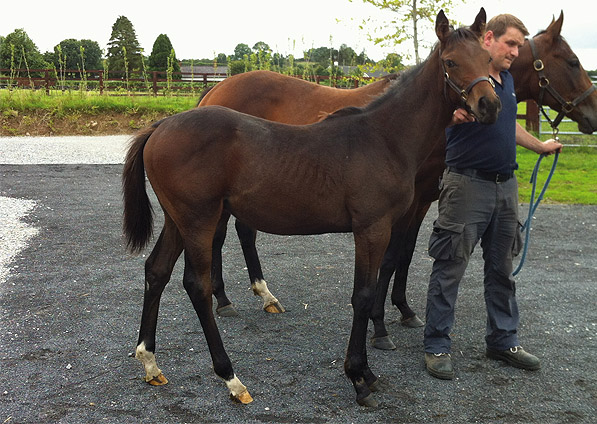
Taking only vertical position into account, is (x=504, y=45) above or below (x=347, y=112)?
above

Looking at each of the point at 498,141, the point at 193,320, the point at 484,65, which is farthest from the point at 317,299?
the point at 484,65

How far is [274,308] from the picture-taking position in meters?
4.70

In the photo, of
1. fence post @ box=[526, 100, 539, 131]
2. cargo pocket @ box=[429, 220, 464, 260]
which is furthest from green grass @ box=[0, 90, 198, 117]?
cargo pocket @ box=[429, 220, 464, 260]

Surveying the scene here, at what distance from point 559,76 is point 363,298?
7.87 feet

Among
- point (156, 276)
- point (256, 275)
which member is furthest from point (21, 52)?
point (156, 276)

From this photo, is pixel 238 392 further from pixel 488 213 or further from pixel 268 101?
pixel 268 101

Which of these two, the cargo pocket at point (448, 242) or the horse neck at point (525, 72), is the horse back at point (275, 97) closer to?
the horse neck at point (525, 72)

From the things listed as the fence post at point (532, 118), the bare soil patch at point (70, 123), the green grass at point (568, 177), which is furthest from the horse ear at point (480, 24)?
the bare soil patch at point (70, 123)

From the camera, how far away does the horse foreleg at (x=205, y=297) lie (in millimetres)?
3229

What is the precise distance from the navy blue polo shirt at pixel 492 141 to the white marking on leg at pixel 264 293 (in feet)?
6.71

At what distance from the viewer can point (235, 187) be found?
320cm

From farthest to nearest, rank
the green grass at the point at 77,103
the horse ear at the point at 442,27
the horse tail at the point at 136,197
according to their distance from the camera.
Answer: the green grass at the point at 77,103 → the horse tail at the point at 136,197 → the horse ear at the point at 442,27

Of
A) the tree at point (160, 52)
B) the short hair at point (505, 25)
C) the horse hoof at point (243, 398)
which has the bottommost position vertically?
the horse hoof at point (243, 398)

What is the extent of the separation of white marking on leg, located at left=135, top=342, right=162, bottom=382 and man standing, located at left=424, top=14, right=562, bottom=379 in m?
1.78
